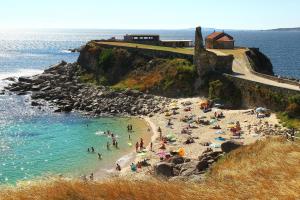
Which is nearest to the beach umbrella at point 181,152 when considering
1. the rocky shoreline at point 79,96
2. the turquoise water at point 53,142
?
the turquoise water at point 53,142

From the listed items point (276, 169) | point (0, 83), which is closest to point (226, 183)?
point (276, 169)

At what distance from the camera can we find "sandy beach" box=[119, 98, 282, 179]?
4123 centimetres

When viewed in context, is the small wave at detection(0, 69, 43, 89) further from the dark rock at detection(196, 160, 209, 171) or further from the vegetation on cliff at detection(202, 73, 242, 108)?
the dark rock at detection(196, 160, 209, 171)

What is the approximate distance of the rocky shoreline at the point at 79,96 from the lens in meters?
62.8

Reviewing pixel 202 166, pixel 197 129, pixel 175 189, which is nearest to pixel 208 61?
pixel 197 129

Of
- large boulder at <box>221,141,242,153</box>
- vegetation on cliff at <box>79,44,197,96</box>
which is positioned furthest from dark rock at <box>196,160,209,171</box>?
vegetation on cliff at <box>79,44,197,96</box>

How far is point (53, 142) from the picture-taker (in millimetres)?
48625

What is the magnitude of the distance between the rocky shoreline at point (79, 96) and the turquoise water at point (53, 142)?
12.2ft

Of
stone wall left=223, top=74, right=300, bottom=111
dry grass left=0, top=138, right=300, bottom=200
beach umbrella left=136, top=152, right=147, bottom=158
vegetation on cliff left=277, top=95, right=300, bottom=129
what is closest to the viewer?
dry grass left=0, top=138, right=300, bottom=200

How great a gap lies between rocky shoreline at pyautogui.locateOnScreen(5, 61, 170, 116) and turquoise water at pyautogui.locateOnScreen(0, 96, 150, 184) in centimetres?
372

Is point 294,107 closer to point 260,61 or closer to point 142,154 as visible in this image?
point 142,154

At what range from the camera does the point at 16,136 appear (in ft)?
169

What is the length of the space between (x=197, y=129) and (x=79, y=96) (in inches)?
1127

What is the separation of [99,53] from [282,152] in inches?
2621
